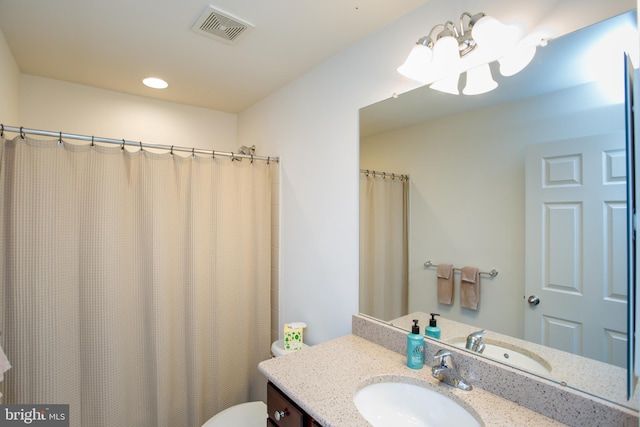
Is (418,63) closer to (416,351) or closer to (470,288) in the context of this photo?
(470,288)

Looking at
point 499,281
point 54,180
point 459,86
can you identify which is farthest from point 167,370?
point 459,86

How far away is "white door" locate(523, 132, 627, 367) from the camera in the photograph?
0.84m

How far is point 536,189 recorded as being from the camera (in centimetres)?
102

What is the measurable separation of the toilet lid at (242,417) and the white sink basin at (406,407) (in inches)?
35.3

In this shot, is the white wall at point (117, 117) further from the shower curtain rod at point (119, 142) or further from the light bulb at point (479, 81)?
the light bulb at point (479, 81)

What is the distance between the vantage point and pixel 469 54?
3.72 feet

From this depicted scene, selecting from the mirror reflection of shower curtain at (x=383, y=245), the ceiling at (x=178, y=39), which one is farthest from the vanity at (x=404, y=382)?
the ceiling at (x=178, y=39)

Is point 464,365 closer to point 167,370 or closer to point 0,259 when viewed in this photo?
point 167,370

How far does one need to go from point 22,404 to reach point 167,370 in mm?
625

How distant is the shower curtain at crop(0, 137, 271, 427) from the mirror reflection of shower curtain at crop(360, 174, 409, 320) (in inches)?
34.9

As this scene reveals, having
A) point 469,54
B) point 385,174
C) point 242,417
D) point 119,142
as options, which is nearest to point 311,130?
point 385,174

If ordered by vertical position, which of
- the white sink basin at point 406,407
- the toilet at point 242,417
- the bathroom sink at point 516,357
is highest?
the bathroom sink at point 516,357

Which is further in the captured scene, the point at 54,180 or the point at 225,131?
the point at 225,131

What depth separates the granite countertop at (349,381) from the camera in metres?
0.89
